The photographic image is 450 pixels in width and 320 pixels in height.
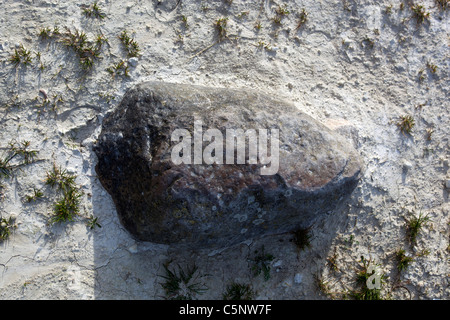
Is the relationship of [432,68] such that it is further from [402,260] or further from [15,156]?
[15,156]

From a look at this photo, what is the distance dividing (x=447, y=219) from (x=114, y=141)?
3.27 m

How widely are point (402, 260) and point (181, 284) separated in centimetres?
209

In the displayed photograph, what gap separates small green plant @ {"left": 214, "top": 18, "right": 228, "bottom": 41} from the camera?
371cm

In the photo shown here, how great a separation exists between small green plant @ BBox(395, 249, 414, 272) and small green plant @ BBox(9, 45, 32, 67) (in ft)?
12.8

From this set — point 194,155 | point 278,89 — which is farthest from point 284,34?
point 194,155

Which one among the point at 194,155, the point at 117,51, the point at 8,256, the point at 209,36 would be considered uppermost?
the point at 209,36

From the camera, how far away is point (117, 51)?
11.6 ft

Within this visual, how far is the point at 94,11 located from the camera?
3.55m

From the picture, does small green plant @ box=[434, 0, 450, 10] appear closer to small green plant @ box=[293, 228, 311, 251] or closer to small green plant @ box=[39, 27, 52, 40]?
small green plant @ box=[293, 228, 311, 251]

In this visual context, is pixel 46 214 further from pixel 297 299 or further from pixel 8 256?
pixel 297 299

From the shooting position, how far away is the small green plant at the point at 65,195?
126 inches

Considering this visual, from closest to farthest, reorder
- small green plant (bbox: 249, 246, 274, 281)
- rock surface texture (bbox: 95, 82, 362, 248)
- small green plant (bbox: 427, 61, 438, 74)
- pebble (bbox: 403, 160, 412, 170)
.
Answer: rock surface texture (bbox: 95, 82, 362, 248) → small green plant (bbox: 249, 246, 274, 281) → pebble (bbox: 403, 160, 412, 170) → small green plant (bbox: 427, 61, 438, 74)

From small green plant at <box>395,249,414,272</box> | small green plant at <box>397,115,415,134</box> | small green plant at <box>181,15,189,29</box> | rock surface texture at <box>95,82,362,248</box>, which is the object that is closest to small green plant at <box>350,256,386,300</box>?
small green plant at <box>395,249,414,272</box>

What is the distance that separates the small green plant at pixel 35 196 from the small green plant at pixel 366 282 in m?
2.94
